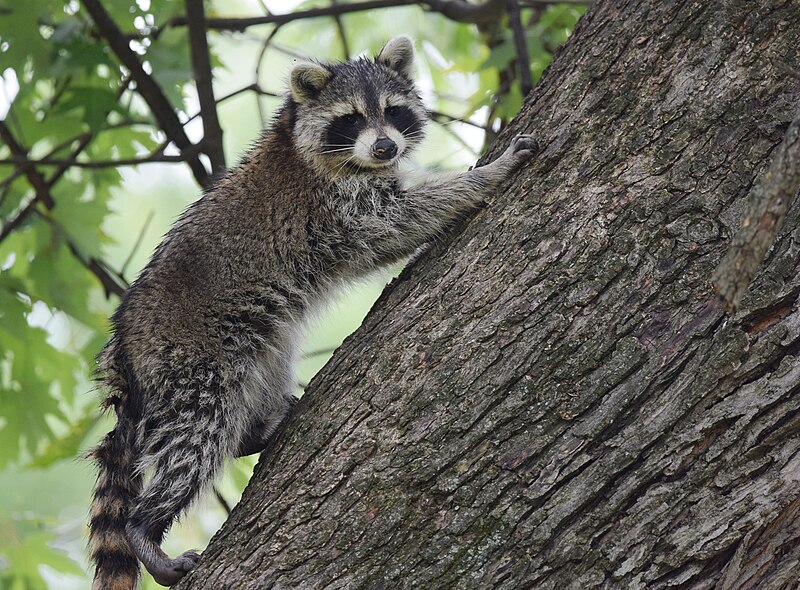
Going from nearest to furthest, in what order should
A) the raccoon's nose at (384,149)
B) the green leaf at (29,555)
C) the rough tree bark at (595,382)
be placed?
the rough tree bark at (595,382), the raccoon's nose at (384,149), the green leaf at (29,555)

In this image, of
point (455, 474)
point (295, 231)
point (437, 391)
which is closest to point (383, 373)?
point (437, 391)

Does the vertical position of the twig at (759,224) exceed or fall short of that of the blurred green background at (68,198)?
A: it falls short

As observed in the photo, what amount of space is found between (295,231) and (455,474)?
2.27 meters

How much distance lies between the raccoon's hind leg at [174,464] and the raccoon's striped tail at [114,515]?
0.11 meters

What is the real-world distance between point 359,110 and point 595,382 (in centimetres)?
297

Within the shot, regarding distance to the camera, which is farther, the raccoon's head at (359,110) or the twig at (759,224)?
the raccoon's head at (359,110)

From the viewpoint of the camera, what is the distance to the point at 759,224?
2.29 metres

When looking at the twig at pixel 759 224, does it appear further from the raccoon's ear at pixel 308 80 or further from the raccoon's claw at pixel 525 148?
the raccoon's ear at pixel 308 80

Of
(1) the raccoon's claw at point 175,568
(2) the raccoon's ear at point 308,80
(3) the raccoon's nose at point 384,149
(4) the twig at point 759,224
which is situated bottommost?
(4) the twig at point 759,224

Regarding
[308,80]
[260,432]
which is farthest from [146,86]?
[260,432]

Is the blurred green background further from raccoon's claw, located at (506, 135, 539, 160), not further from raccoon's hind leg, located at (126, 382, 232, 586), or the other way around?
raccoon's claw, located at (506, 135, 539, 160)

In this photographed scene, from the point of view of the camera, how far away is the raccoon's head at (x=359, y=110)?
5.50 metres

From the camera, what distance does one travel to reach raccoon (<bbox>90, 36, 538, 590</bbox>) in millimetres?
4496

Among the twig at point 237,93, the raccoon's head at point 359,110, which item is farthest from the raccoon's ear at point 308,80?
the twig at point 237,93
